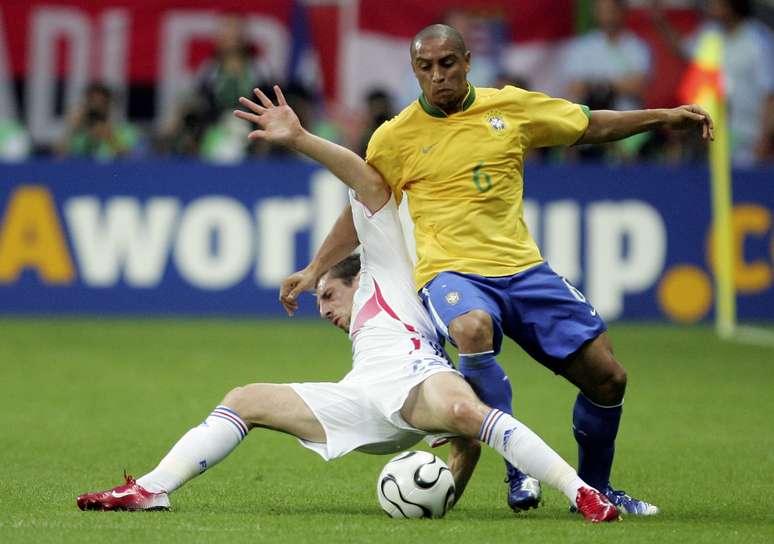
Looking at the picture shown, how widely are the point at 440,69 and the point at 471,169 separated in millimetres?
464

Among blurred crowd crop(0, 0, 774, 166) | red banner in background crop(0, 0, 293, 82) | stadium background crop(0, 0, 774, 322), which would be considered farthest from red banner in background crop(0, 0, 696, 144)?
stadium background crop(0, 0, 774, 322)

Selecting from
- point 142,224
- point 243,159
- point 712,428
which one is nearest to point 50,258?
point 142,224

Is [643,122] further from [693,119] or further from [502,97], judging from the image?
[502,97]

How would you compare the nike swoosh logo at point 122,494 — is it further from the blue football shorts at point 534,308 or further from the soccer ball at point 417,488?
the blue football shorts at point 534,308

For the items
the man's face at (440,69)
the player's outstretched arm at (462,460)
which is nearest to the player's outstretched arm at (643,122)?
the man's face at (440,69)

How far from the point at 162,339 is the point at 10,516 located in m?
8.15

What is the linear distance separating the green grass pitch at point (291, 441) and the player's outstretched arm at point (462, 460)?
132 millimetres

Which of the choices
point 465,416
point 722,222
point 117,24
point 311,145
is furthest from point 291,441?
point 117,24

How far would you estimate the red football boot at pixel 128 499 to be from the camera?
6535 millimetres

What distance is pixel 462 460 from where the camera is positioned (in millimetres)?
6926

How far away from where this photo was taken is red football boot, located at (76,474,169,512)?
21.4 ft

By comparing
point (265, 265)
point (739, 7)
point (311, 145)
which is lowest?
point (265, 265)

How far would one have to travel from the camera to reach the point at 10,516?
6.52 m

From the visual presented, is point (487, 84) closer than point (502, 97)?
No
